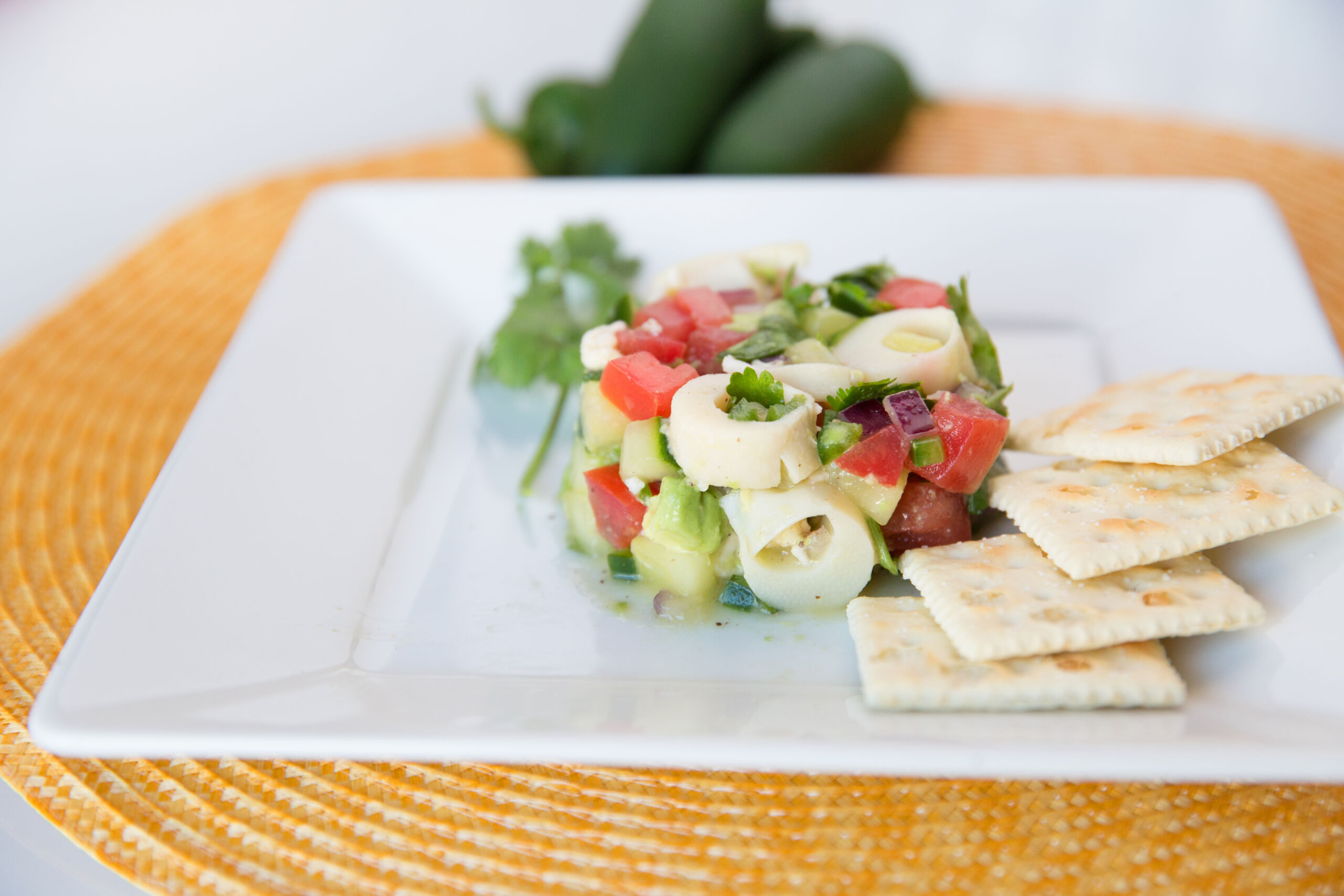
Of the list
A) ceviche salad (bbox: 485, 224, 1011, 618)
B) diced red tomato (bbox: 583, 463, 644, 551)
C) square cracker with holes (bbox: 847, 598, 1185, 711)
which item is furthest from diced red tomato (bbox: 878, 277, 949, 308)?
square cracker with holes (bbox: 847, 598, 1185, 711)

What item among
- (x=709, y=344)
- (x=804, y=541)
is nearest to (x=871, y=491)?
(x=804, y=541)

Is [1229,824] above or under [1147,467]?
under

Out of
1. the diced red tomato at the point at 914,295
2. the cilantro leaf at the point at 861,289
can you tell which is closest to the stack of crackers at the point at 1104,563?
the diced red tomato at the point at 914,295

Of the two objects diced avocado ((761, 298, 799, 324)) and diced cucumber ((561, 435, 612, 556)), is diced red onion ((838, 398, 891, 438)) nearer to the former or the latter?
diced avocado ((761, 298, 799, 324))

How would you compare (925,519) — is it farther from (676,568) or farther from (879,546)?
(676,568)

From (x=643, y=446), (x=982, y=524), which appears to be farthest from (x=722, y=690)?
(x=982, y=524)

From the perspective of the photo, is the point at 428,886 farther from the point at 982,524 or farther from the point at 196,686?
the point at 982,524
